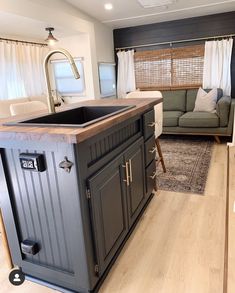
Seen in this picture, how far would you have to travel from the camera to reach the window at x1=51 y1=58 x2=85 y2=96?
455 centimetres

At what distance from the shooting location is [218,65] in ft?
14.9

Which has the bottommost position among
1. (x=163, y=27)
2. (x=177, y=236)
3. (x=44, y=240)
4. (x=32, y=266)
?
(x=177, y=236)

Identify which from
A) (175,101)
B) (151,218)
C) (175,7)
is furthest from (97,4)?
(151,218)

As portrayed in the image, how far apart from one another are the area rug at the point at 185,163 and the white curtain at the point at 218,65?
1170mm

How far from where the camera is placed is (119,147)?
1.50 m

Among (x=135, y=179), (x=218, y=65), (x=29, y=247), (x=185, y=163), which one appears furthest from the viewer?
(x=218, y=65)

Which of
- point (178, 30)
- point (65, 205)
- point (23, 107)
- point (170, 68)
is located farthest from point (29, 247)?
point (178, 30)

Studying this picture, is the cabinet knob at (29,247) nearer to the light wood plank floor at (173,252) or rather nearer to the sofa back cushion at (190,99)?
the light wood plank floor at (173,252)

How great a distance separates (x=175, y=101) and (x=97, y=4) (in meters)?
2.26

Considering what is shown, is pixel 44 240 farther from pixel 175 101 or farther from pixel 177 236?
pixel 175 101

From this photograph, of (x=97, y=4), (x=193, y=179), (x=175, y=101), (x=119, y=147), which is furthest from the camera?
(x=175, y=101)

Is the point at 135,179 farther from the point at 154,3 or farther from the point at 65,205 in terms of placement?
the point at 154,3

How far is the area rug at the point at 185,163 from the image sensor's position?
2560 millimetres

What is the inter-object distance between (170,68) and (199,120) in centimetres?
157
